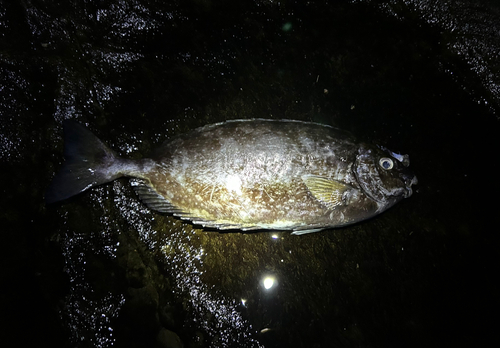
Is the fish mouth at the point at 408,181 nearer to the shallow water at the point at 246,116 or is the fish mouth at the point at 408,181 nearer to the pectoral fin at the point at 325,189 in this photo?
the shallow water at the point at 246,116

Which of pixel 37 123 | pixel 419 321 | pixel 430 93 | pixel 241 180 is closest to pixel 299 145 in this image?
pixel 241 180

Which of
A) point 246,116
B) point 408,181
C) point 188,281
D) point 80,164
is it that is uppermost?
point 246,116

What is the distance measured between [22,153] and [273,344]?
2.74 metres

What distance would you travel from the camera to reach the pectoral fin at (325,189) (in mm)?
1836

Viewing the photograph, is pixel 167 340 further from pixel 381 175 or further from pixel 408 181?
pixel 408 181

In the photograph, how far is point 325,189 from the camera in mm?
1843

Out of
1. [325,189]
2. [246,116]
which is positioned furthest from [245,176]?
[246,116]

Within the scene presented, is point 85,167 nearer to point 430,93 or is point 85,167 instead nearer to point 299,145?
point 299,145

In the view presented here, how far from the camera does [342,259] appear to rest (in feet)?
7.39

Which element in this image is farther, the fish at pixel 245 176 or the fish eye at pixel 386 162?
the fish eye at pixel 386 162

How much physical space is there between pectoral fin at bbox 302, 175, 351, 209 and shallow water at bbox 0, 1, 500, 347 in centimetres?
58

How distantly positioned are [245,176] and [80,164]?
1.30 m

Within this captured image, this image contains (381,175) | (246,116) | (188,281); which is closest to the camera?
(381,175)

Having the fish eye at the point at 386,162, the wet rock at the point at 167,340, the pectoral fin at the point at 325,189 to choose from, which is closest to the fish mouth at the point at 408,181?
the fish eye at the point at 386,162
